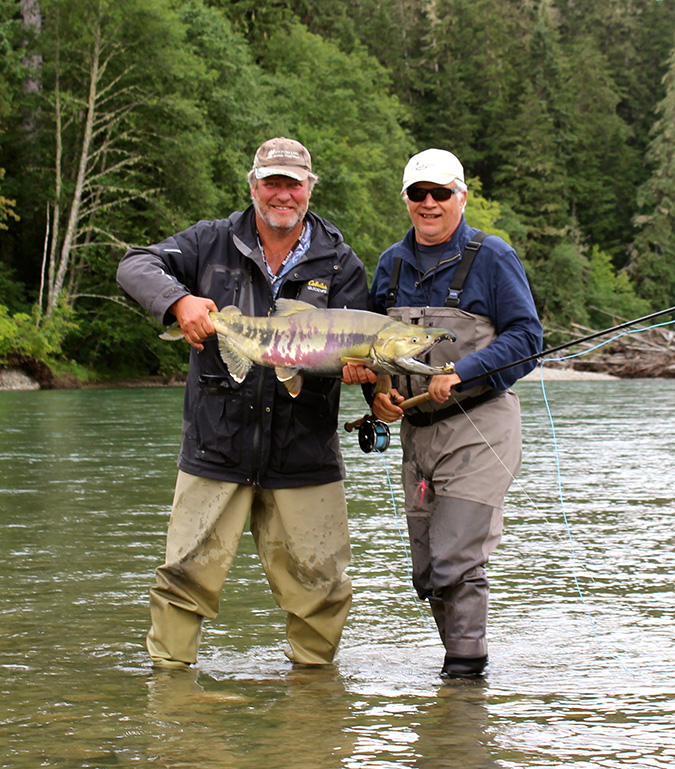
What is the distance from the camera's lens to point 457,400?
185 inches

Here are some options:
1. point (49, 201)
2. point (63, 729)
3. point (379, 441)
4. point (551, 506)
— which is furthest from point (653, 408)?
point (49, 201)

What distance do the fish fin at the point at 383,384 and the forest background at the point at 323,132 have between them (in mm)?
30035

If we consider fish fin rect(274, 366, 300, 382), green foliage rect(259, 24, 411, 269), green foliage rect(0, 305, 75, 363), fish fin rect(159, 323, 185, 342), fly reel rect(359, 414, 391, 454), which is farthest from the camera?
green foliage rect(259, 24, 411, 269)

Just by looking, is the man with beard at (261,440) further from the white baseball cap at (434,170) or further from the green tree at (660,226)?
the green tree at (660,226)

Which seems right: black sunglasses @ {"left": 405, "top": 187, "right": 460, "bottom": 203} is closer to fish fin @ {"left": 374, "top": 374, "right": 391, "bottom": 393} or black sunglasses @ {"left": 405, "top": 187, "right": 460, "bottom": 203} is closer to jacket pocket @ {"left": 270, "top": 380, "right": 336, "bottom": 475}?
fish fin @ {"left": 374, "top": 374, "right": 391, "bottom": 393}

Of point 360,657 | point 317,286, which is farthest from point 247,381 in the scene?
point 360,657

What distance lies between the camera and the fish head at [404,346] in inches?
176

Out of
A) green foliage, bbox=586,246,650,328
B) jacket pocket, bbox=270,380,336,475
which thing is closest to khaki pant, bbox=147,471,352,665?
jacket pocket, bbox=270,380,336,475

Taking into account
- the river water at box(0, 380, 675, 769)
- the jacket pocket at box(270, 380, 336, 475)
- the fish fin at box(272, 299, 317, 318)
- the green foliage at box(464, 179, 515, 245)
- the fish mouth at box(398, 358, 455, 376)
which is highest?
the green foliage at box(464, 179, 515, 245)

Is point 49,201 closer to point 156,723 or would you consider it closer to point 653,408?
point 653,408

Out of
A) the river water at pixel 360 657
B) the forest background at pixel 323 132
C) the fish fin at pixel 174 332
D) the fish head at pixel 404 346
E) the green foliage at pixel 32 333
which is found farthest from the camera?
the forest background at pixel 323 132

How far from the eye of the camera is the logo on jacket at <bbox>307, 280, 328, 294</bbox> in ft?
15.9

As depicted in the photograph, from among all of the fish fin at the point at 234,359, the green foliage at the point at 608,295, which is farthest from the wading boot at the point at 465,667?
the green foliage at the point at 608,295

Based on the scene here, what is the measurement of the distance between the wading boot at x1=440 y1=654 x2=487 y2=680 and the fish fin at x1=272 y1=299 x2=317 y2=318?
59.8 inches
